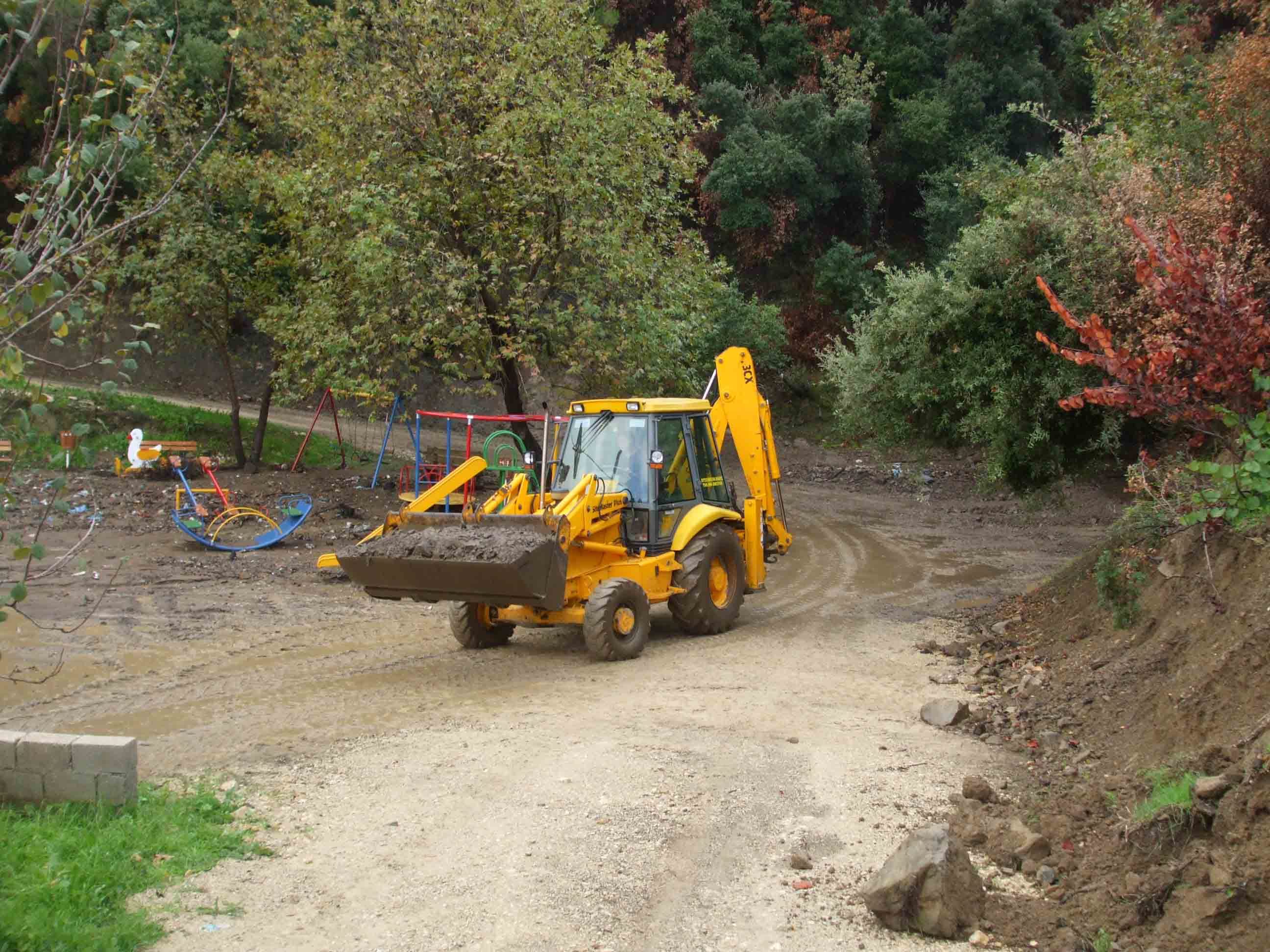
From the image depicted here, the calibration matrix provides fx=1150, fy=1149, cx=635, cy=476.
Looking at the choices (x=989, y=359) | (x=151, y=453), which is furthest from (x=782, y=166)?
(x=989, y=359)

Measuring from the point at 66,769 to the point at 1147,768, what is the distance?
5836 millimetres

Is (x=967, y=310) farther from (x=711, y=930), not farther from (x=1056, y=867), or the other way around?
(x=711, y=930)

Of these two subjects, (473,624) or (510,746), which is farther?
(473,624)

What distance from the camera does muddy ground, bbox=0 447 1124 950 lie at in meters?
5.33

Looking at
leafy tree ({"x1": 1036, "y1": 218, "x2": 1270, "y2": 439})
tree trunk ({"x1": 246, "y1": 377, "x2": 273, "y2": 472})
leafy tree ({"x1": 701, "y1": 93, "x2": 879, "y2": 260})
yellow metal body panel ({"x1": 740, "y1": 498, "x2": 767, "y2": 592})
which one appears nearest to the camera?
leafy tree ({"x1": 1036, "y1": 218, "x2": 1270, "y2": 439})

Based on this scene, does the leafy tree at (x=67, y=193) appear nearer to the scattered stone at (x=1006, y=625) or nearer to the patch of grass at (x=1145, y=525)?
the patch of grass at (x=1145, y=525)

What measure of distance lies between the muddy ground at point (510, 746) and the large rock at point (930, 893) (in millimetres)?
111

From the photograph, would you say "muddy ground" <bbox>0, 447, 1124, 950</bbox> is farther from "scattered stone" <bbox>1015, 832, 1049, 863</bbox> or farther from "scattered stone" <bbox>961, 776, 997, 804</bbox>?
"scattered stone" <bbox>1015, 832, 1049, 863</bbox>

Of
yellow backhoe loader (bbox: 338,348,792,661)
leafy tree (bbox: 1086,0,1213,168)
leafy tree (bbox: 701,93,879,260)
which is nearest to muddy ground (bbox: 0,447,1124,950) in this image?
yellow backhoe loader (bbox: 338,348,792,661)

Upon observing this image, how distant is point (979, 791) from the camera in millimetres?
6637

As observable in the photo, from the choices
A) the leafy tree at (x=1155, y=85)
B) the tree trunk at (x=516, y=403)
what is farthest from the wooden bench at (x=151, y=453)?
the leafy tree at (x=1155, y=85)

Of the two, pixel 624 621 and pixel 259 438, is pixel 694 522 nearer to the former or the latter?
pixel 624 621

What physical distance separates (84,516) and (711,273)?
10.3 metres

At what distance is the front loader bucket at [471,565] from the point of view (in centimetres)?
936
